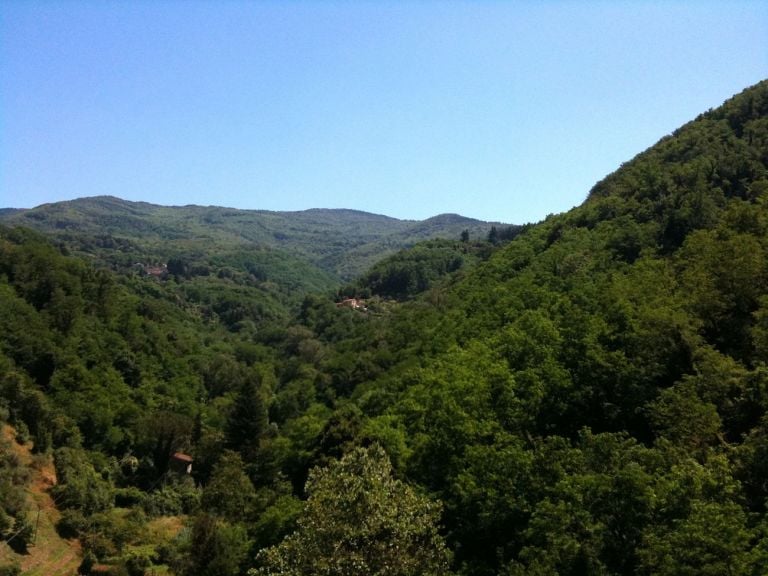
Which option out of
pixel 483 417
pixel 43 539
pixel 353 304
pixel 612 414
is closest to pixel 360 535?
pixel 483 417

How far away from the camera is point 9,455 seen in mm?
Answer: 48719

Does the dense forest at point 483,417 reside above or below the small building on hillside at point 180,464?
above

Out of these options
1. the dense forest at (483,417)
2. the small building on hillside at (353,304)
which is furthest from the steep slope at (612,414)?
the small building on hillside at (353,304)

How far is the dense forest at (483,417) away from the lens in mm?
18047

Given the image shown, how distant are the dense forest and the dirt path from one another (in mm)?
874

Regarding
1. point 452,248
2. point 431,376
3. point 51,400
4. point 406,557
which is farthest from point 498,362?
point 452,248

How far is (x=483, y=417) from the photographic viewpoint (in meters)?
29.8

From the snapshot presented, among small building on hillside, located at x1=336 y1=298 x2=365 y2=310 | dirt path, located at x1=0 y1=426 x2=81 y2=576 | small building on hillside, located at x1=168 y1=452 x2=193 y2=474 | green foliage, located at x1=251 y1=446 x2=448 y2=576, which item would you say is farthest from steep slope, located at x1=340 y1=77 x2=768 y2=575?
small building on hillside, located at x1=336 y1=298 x2=365 y2=310

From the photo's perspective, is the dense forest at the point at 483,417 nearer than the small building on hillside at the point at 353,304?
Yes

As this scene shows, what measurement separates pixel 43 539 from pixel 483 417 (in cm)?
3559

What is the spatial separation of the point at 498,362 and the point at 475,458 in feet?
35.3

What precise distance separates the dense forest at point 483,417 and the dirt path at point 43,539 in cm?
87

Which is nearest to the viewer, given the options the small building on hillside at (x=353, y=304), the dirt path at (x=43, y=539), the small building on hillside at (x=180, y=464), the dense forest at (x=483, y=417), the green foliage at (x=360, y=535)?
the green foliage at (x=360, y=535)

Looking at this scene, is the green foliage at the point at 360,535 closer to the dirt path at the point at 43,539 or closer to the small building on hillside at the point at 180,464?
the dirt path at the point at 43,539
